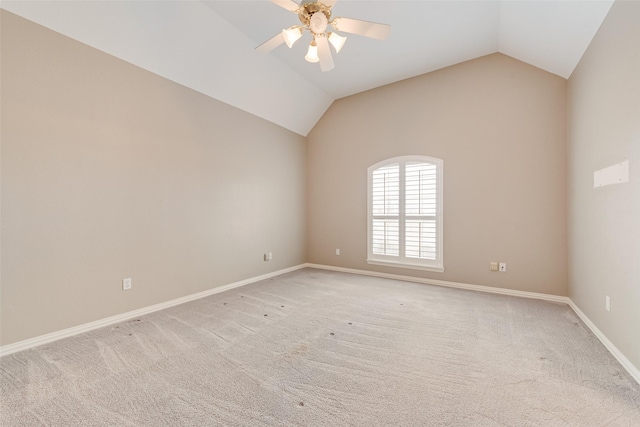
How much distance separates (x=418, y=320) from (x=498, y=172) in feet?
7.89

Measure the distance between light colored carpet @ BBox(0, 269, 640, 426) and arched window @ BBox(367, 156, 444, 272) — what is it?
1.32m

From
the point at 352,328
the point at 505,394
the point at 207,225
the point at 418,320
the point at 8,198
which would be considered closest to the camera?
the point at 505,394

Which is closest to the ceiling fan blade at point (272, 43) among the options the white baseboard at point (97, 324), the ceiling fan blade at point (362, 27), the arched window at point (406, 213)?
the ceiling fan blade at point (362, 27)

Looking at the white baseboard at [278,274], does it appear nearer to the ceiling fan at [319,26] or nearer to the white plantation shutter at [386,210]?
the white plantation shutter at [386,210]

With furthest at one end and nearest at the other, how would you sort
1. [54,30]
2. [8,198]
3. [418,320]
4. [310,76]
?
[310,76]
[418,320]
[54,30]
[8,198]

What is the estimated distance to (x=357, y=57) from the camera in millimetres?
3742

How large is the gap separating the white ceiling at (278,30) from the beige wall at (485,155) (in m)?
0.30

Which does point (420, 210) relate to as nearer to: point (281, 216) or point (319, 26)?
point (281, 216)

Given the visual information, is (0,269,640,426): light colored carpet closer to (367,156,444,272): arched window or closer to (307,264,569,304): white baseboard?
(307,264,569,304): white baseboard

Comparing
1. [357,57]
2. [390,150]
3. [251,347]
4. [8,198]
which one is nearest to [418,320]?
[251,347]

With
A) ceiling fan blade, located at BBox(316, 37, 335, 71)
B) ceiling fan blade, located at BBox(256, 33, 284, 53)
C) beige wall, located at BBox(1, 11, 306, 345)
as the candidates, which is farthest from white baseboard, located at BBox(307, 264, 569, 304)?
ceiling fan blade, located at BBox(256, 33, 284, 53)

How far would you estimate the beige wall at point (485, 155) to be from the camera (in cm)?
342

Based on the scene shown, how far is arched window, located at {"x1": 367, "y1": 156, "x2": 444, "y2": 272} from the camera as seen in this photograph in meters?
4.19

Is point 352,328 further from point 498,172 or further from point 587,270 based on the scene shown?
point 498,172
